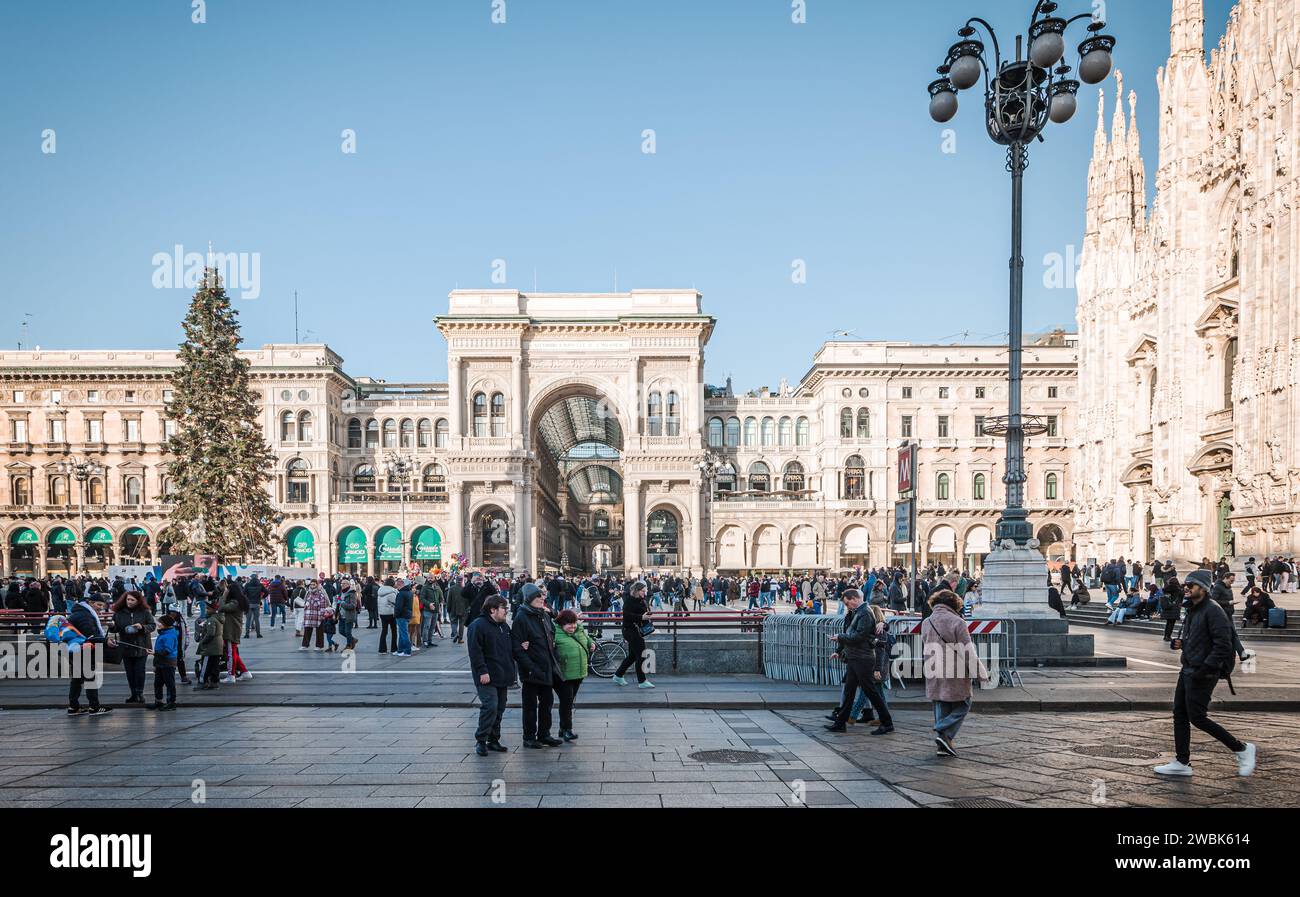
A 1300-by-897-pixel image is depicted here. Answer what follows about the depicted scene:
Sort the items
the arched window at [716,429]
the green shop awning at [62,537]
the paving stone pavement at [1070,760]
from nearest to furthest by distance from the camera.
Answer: the paving stone pavement at [1070,760], the green shop awning at [62,537], the arched window at [716,429]

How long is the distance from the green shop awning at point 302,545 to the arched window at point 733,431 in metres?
34.3

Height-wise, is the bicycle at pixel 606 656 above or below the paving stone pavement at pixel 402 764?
below

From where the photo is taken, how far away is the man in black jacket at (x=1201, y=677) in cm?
699

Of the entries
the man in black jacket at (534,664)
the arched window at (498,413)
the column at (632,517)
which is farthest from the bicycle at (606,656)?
the arched window at (498,413)

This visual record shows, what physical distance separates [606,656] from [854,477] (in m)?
56.2

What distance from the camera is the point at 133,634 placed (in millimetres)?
11508

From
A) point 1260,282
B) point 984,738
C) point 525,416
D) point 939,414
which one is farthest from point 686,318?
point 984,738

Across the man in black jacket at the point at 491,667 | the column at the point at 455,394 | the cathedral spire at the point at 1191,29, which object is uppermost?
the cathedral spire at the point at 1191,29

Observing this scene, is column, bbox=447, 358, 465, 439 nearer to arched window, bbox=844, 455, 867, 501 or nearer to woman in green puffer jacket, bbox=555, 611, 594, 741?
arched window, bbox=844, 455, 867, 501

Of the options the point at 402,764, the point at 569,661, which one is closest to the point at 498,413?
the point at 569,661

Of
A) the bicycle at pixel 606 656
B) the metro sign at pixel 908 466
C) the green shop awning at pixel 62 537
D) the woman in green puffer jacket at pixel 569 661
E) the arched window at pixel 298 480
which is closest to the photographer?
the woman in green puffer jacket at pixel 569 661

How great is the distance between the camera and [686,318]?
60000mm

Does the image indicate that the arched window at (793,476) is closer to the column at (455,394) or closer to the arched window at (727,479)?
the arched window at (727,479)
